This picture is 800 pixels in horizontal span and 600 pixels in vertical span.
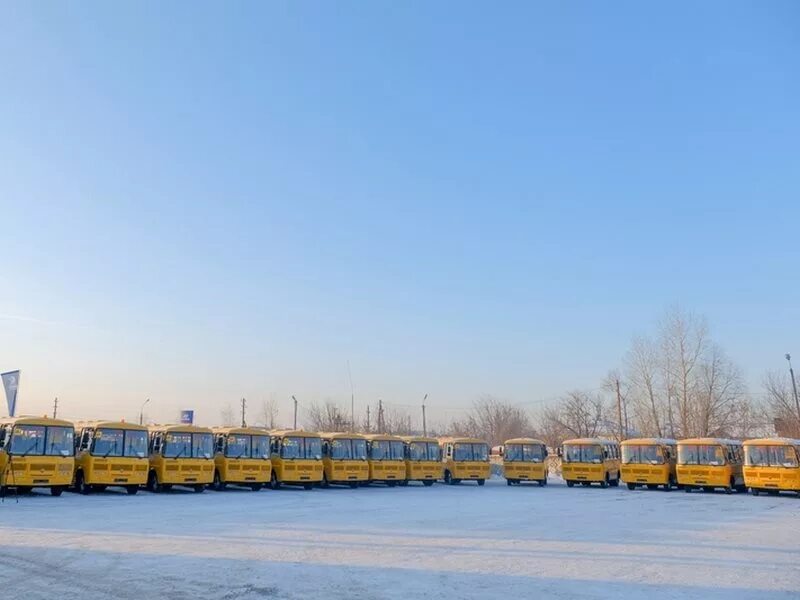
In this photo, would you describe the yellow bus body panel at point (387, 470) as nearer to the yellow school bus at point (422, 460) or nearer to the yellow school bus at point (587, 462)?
the yellow school bus at point (422, 460)

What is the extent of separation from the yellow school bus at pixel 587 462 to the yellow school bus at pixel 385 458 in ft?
24.8

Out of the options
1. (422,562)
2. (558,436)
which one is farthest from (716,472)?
(558,436)

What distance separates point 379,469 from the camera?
31156 mm

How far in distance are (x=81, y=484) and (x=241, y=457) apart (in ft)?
17.9

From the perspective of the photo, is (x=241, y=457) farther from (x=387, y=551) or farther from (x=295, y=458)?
(x=387, y=551)

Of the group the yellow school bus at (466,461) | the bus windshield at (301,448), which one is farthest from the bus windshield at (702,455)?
the bus windshield at (301,448)

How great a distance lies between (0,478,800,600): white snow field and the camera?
8.75m

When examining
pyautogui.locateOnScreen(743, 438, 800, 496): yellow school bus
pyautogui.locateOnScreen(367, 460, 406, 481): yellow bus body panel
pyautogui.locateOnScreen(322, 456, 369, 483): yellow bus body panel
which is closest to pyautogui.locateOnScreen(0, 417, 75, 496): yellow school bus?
pyautogui.locateOnScreen(322, 456, 369, 483): yellow bus body panel

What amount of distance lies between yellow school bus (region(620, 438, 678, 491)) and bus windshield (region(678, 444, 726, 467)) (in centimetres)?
90

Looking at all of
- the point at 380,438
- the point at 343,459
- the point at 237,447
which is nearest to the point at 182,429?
the point at 237,447

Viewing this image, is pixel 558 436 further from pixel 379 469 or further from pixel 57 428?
pixel 57 428

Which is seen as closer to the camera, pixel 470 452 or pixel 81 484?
pixel 81 484

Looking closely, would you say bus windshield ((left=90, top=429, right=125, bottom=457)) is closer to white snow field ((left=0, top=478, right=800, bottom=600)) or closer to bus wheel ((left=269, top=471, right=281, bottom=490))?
white snow field ((left=0, top=478, right=800, bottom=600))

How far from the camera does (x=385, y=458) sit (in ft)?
104
